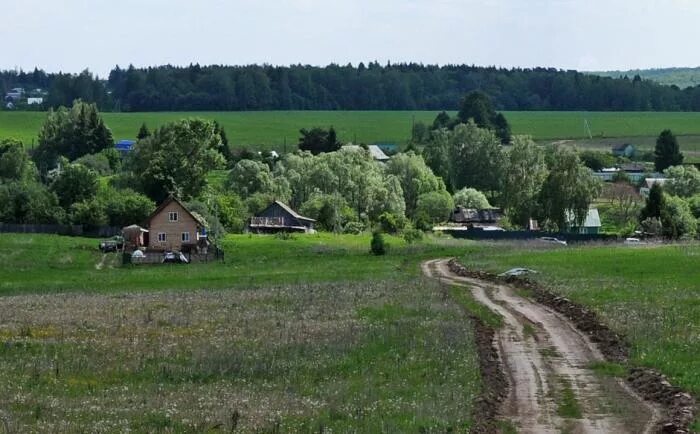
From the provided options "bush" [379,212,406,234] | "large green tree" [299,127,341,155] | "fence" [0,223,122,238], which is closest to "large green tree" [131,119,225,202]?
"fence" [0,223,122,238]

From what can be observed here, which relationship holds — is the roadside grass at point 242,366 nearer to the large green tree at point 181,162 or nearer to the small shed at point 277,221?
the small shed at point 277,221

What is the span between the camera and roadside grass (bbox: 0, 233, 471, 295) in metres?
68.8

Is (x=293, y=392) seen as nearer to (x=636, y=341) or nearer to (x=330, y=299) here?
(x=636, y=341)

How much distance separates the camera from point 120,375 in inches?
1259

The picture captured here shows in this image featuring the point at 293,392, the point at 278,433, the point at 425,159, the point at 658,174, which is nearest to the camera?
the point at 278,433

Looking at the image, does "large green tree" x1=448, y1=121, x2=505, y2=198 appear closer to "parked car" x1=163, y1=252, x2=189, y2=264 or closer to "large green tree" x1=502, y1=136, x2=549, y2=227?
"large green tree" x1=502, y1=136, x2=549, y2=227

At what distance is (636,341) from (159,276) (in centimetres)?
4467

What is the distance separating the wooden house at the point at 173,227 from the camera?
103500 millimetres

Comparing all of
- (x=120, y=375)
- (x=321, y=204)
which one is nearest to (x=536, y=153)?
(x=321, y=204)

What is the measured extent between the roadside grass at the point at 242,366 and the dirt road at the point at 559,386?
44.8 inches

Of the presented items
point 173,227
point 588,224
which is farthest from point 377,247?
point 588,224

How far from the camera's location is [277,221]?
129875mm

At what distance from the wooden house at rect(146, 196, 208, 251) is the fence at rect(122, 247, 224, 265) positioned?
8.42 metres

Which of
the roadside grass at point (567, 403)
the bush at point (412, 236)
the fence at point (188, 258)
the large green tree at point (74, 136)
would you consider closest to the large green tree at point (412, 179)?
the bush at point (412, 236)
